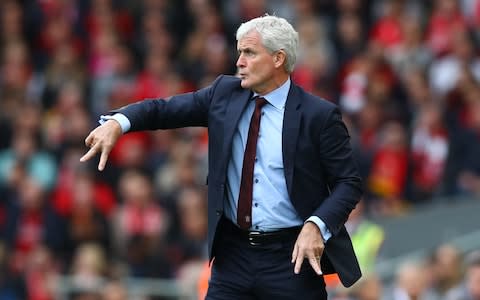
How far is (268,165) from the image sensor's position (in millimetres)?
6449

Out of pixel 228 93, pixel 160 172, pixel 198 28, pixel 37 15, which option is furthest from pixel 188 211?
pixel 228 93

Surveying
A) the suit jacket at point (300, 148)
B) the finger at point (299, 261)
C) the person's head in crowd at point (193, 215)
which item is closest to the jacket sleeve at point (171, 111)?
the suit jacket at point (300, 148)

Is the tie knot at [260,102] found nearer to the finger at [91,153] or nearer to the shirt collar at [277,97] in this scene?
the shirt collar at [277,97]

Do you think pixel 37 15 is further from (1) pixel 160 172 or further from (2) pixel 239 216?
(2) pixel 239 216

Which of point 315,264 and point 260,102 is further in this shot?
point 260,102

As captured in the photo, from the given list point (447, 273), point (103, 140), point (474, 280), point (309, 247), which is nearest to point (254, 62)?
point (103, 140)

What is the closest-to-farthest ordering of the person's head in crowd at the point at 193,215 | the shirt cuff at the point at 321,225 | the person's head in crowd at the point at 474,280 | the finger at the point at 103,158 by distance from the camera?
1. the finger at the point at 103,158
2. the shirt cuff at the point at 321,225
3. the person's head in crowd at the point at 474,280
4. the person's head in crowd at the point at 193,215

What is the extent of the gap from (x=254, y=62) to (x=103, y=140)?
0.81 meters

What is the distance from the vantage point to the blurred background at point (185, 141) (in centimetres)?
1171

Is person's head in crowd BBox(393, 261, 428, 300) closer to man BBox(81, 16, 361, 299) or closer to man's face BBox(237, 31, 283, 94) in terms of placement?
man BBox(81, 16, 361, 299)

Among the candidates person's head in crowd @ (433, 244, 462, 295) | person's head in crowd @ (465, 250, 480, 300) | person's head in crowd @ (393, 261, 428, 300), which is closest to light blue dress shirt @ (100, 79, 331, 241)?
person's head in crowd @ (393, 261, 428, 300)

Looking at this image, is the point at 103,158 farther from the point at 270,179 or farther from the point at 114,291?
the point at 114,291

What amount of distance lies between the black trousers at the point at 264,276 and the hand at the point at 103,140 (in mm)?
737

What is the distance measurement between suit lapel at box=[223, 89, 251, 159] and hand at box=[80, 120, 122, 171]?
519mm
